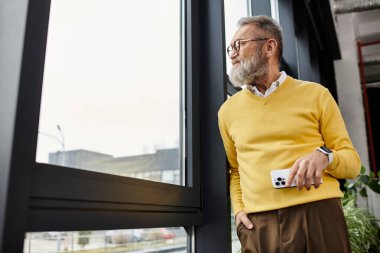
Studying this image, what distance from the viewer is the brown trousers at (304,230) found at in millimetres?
1188

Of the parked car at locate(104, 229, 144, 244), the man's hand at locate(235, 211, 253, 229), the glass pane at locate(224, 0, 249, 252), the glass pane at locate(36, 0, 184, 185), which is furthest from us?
the glass pane at locate(224, 0, 249, 252)

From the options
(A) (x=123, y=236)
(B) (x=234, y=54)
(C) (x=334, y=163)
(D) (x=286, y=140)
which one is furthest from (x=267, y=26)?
(A) (x=123, y=236)

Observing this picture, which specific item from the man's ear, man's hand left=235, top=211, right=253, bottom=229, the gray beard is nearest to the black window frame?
man's hand left=235, top=211, right=253, bottom=229

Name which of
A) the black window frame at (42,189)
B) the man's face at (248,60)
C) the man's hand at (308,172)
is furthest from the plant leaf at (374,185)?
the black window frame at (42,189)

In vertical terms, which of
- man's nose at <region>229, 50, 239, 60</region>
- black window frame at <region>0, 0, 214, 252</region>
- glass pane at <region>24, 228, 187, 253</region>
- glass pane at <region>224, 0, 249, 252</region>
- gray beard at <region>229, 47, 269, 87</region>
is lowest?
glass pane at <region>24, 228, 187, 253</region>

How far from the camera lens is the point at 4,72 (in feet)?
2.41

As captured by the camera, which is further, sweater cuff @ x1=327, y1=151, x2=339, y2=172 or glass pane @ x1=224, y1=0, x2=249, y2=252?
glass pane @ x1=224, y1=0, x2=249, y2=252

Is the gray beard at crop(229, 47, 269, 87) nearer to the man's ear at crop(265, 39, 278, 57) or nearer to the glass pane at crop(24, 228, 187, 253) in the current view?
the man's ear at crop(265, 39, 278, 57)

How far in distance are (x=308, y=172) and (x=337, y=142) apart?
26 cm

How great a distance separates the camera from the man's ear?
4.96ft

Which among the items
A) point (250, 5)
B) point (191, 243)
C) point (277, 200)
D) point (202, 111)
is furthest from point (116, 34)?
point (250, 5)

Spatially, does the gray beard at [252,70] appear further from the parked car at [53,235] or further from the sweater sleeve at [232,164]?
the parked car at [53,235]

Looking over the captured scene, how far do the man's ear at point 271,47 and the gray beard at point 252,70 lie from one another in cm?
6

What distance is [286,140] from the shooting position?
128 cm
